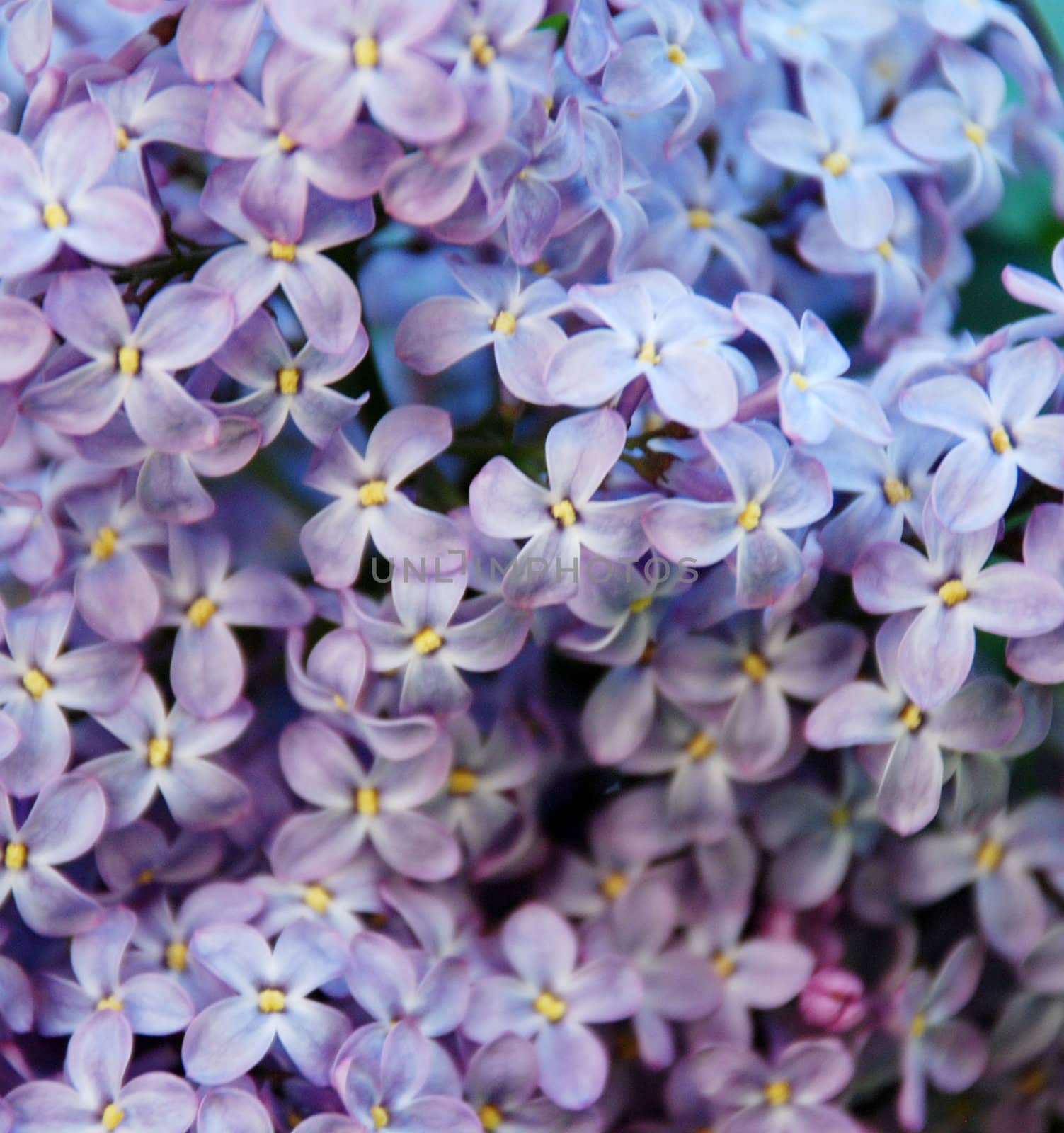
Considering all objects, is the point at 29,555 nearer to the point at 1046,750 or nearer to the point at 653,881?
the point at 653,881

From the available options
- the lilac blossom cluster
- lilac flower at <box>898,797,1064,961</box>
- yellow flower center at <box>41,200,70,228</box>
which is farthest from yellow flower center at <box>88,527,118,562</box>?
lilac flower at <box>898,797,1064,961</box>

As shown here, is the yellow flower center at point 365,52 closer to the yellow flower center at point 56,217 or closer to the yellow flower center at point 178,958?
the yellow flower center at point 56,217

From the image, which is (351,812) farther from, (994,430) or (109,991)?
(994,430)

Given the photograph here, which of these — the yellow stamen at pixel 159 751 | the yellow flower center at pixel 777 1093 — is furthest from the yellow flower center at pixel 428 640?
the yellow flower center at pixel 777 1093

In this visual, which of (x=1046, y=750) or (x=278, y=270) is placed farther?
(x=1046, y=750)

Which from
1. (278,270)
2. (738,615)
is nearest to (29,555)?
(278,270)

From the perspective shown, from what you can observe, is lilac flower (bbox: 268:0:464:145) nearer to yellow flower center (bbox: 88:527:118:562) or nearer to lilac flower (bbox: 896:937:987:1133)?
yellow flower center (bbox: 88:527:118:562)

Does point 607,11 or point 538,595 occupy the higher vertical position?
point 607,11
